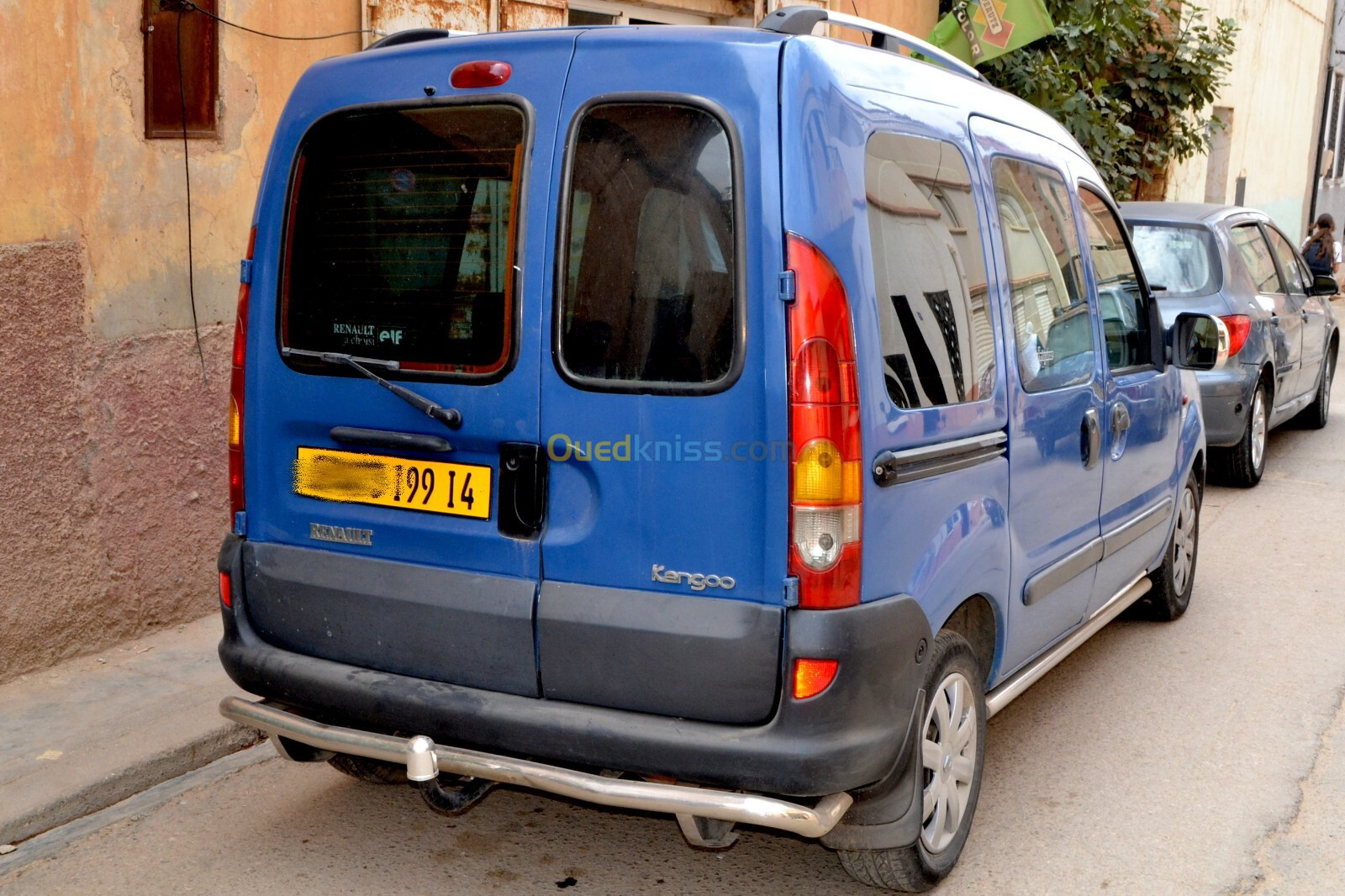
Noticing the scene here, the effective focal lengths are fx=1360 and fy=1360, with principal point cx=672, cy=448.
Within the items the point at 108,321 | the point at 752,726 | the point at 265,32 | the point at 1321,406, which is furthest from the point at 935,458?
the point at 1321,406

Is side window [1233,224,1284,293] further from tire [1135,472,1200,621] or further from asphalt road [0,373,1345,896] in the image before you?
asphalt road [0,373,1345,896]

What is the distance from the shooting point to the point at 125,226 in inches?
209

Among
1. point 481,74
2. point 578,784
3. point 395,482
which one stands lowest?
point 578,784

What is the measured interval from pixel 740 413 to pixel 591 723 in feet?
2.52

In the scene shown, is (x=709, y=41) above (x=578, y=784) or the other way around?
above

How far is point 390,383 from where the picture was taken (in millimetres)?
3244

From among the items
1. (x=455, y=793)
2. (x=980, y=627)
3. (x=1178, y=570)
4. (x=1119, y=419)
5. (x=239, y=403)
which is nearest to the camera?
(x=455, y=793)

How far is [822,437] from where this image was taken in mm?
2887

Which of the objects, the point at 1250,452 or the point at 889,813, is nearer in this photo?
the point at 889,813

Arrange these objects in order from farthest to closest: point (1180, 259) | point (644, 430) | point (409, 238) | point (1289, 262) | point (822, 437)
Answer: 1. point (1289, 262)
2. point (1180, 259)
3. point (409, 238)
4. point (644, 430)
5. point (822, 437)

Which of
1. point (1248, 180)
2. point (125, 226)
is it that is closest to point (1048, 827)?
point (125, 226)

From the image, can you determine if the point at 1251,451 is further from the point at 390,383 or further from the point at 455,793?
the point at 390,383

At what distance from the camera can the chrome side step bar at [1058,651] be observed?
3.81 m

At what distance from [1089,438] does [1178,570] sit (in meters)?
1.92
